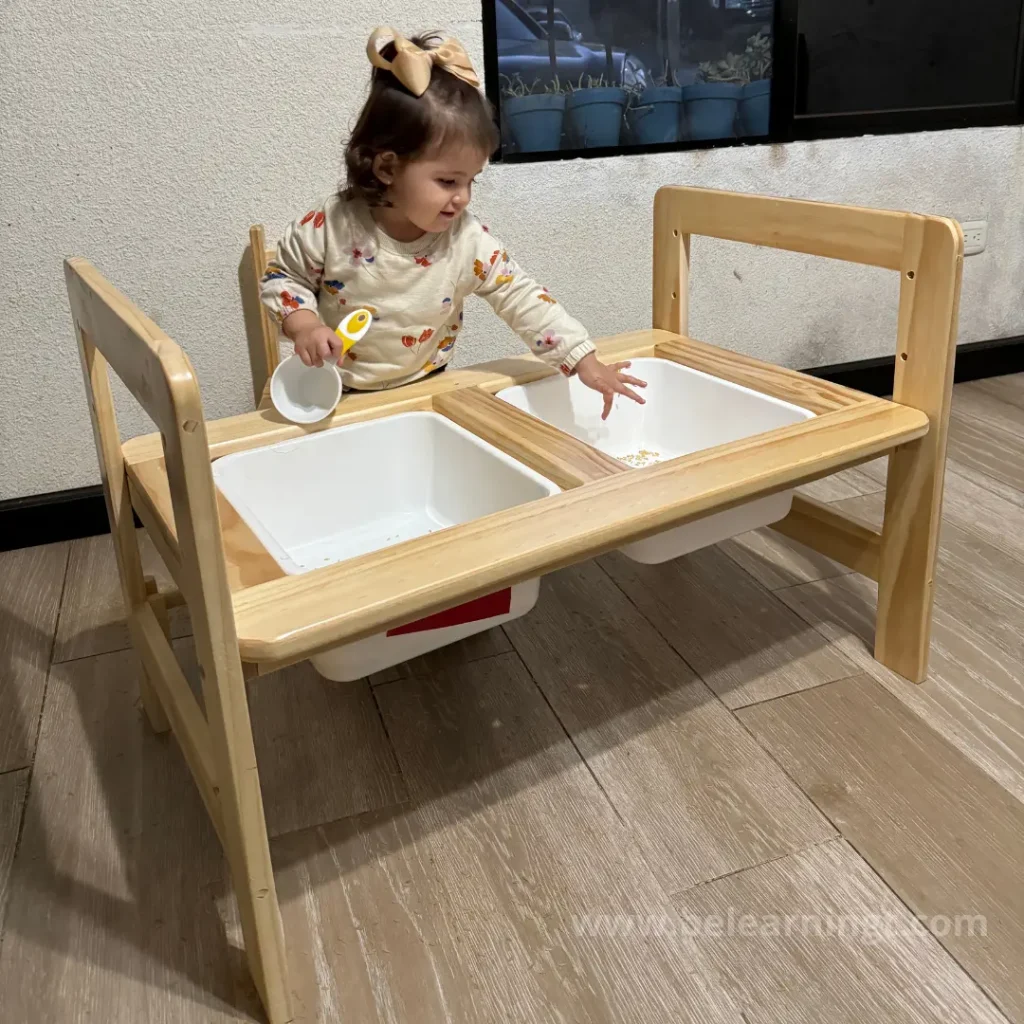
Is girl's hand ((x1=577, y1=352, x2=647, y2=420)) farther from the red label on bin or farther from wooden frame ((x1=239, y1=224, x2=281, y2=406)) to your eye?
wooden frame ((x1=239, y1=224, x2=281, y2=406))

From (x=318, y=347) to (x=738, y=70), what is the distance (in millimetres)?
1354

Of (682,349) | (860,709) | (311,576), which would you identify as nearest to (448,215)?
(682,349)

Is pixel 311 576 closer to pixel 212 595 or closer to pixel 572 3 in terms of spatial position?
pixel 212 595

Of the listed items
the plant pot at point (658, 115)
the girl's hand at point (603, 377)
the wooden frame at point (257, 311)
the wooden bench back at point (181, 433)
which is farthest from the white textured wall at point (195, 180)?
the wooden bench back at point (181, 433)

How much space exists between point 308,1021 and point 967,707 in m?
0.81

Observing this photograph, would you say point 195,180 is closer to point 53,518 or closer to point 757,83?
point 53,518

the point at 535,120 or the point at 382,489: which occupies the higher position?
the point at 535,120

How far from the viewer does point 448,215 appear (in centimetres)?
104

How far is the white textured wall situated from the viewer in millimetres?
1377

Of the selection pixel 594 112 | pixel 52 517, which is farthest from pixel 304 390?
pixel 594 112

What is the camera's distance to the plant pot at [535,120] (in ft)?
5.59

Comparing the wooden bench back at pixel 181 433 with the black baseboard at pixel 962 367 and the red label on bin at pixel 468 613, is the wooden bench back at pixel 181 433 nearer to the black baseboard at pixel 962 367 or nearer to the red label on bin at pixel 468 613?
the red label on bin at pixel 468 613

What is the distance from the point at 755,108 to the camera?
1.90 meters

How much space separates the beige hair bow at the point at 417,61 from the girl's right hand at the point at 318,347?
0.27 m
